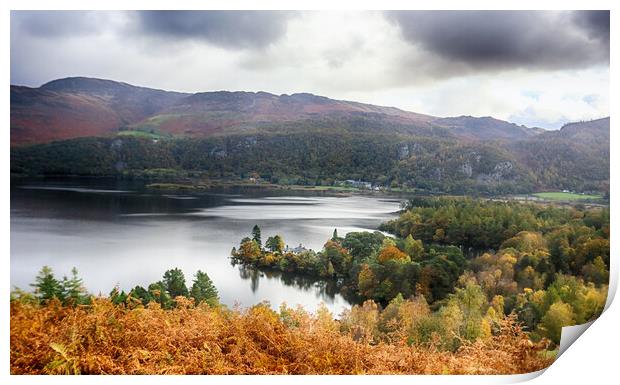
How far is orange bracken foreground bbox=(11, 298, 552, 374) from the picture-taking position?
3.62m

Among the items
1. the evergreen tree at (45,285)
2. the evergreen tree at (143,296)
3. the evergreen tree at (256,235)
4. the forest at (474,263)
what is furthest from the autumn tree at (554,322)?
the evergreen tree at (45,285)

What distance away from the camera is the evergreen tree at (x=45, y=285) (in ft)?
12.9

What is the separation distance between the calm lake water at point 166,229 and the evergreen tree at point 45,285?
45 mm

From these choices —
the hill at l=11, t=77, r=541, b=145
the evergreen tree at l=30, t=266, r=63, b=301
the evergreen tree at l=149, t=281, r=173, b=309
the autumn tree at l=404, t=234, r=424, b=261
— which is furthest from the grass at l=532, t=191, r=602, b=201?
the evergreen tree at l=30, t=266, r=63, b=301

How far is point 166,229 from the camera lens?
4.26m

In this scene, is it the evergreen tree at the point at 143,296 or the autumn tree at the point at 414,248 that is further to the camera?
the autumn tree at the point at 414,248

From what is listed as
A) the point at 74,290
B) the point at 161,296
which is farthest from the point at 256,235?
the point at 74,290

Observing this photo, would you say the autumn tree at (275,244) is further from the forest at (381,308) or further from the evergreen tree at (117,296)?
the evergreen tree at (117,296)

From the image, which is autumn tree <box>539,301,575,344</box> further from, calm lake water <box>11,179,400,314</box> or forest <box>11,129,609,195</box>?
calm lake water <box>11,179,400,314</box>

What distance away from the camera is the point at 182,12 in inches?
159

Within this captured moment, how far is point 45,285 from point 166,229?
0.97m

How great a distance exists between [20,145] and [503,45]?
385 cm

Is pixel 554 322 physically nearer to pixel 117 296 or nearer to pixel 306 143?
pixel 306 143

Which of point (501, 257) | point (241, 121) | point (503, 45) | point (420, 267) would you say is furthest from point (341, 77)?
point (501, 257)
